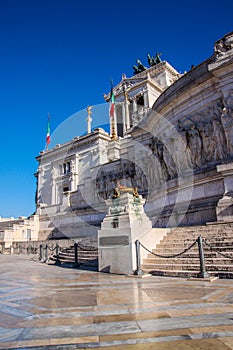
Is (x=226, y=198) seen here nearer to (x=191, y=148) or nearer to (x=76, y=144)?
(x=191, y=148)

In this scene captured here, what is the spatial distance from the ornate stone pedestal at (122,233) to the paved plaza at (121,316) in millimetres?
2432

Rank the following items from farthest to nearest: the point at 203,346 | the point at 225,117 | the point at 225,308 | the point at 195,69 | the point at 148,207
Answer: the point at 148,207 < the point at 195,69 < the point at 225,117 < the point at 225,308 < the point at 203,346

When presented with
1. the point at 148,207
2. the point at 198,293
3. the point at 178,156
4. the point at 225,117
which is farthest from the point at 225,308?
the point at 148,207

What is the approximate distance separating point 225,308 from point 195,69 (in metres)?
12.7

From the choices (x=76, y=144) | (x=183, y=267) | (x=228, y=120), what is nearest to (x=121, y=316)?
(x=183, y=267)

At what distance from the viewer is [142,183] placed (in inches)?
942

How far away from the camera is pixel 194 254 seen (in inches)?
360

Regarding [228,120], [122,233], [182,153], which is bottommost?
[122,233]

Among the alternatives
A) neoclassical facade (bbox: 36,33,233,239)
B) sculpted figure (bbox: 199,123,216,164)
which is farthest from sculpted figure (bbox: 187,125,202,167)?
sculpted figure (bbox: 199,123,216,164)

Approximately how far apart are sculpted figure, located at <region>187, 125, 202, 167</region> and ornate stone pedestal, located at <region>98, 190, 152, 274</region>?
15.1 feet

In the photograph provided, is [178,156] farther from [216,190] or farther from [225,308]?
[225,308]

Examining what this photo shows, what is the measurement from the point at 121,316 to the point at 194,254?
5358 mm

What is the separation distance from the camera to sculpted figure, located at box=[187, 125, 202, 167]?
547 inches

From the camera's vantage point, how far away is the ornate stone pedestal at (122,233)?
9.67 meters
